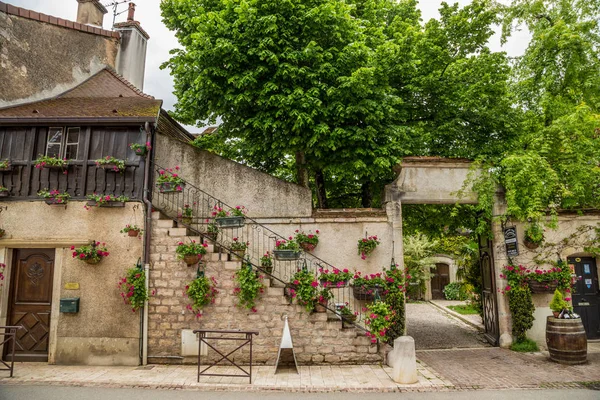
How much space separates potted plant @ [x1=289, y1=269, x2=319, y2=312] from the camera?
7.60 m

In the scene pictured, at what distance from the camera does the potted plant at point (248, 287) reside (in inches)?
298

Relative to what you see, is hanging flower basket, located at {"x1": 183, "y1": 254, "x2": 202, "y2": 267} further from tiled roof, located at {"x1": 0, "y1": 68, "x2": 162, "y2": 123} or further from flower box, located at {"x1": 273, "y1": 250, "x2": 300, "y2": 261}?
tiled roof, located at {"x1": 0, "y1": 68, "x2": 162, "y2": 123}

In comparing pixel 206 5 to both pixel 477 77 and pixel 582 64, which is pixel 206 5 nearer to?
pixel 477 77

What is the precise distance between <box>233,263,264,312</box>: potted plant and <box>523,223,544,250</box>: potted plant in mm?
6872

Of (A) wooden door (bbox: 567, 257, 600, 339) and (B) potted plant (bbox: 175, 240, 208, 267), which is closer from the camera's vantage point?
(B) potted plant (bbox: 175, 240, 208, 267)

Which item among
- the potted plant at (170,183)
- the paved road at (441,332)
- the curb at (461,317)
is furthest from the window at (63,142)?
the curb at (461,317)

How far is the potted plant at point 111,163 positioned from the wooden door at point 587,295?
38.5 ft

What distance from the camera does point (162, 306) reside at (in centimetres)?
786

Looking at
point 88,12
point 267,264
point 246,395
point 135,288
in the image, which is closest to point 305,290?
point 267,264

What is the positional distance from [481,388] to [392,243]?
3.54m

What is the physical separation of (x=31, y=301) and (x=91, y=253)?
2047 millimetres

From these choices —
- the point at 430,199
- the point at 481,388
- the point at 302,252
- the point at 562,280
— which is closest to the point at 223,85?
the point at 302,252

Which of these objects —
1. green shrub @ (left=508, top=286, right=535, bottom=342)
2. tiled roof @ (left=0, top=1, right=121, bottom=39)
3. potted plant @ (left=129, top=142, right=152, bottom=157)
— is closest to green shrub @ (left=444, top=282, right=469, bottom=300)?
green shrub @ (left=508, top=286, right=535, bottom=342)

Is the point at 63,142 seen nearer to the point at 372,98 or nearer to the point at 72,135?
the point at 72,135
